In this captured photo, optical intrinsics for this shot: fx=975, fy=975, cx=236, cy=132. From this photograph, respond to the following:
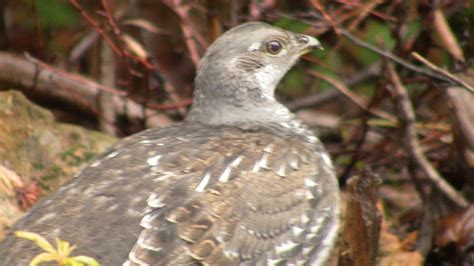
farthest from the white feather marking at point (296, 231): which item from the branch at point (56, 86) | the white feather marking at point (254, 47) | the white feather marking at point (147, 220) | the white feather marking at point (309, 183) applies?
the branch at point (56, 86)

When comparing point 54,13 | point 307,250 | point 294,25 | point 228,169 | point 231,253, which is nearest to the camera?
point 231,253

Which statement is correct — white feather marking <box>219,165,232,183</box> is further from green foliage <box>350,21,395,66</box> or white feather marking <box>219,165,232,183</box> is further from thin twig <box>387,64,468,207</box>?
green foliage <box>350,21,395,66</box>

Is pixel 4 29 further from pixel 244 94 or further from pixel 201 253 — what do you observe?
pixel 201 253

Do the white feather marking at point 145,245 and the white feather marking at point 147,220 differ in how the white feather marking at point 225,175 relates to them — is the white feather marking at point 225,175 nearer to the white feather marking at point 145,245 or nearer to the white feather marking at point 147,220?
the white feather marking at point 147,220

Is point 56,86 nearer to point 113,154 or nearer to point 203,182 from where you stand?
point 113,154

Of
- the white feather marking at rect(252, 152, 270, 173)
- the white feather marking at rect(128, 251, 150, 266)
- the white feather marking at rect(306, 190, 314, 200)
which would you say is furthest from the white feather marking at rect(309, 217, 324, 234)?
the white feather marking at rect(128, 251, 150, 266)

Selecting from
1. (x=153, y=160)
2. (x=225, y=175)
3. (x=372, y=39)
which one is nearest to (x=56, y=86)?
(x=372, y=39)
